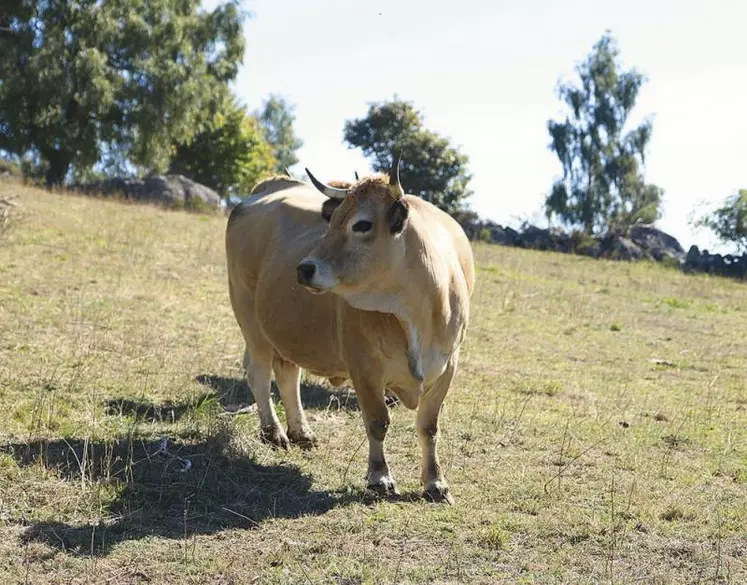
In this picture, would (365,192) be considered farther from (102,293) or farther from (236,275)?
(102,293)

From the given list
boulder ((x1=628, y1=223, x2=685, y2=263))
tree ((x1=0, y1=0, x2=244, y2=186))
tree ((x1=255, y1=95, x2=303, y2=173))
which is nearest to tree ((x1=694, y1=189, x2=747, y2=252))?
boulder ((x1=628, y1=223, x2=685, y2=263))

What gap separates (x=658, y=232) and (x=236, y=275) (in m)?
35.2

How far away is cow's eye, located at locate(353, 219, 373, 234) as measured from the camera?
6711 millimetres

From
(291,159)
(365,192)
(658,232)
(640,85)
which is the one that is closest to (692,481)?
(365,192)

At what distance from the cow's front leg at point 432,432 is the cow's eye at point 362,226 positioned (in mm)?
1239

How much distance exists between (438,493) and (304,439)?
169 cm

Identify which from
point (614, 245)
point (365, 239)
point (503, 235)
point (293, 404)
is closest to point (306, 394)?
point (293, 404)

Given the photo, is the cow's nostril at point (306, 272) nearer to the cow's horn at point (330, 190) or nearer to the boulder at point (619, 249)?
the cow's horn at point (330, 190)

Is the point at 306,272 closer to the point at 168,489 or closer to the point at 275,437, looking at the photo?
the point at 168,489

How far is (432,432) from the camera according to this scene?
7.28 m

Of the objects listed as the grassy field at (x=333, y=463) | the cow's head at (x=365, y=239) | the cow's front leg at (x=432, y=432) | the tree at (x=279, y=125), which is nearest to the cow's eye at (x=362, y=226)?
the cow's head at (x=365, y=239)

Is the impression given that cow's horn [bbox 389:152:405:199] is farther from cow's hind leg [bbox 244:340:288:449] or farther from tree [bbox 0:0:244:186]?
Answer: tree [bbox 0:0:244:186]

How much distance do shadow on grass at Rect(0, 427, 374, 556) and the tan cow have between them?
24.0 inches

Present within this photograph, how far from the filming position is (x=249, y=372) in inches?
349
